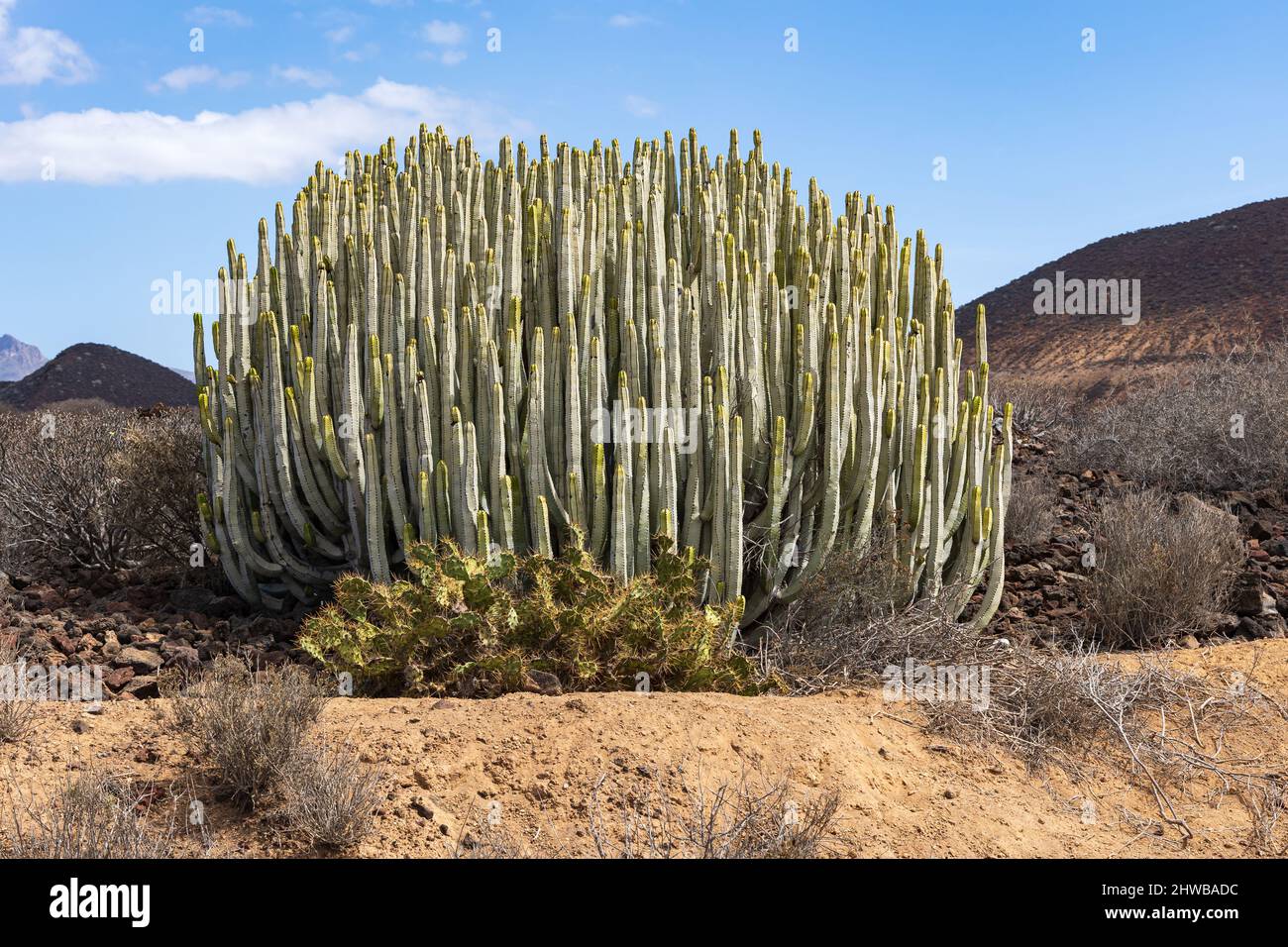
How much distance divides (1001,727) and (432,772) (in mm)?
2463

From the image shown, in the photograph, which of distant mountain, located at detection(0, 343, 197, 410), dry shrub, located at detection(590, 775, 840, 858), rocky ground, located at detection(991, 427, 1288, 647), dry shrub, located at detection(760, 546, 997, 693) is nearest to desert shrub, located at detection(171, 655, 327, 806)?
dry shrub, located at detection(590, 775, 840, 858)

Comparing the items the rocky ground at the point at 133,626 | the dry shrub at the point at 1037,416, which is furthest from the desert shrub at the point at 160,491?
the dry shrub at the point at 1037,416

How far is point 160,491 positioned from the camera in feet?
25.2

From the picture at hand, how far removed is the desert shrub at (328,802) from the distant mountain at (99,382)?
2790 centimetres

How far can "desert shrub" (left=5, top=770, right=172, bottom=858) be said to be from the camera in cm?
336

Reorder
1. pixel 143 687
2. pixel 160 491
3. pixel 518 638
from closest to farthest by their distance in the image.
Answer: pixel 518 638 → pixel 143 687 → pixel 160 491

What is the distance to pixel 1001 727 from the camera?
5062 millimetres

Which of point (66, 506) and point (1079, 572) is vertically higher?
point (66, 506)

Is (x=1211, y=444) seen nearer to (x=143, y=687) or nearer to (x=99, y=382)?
(x=143, y=687)

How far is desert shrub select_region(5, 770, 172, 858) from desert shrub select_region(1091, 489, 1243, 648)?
5.44 meters

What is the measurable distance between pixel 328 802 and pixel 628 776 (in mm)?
1059

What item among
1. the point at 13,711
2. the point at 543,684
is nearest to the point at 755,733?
the point at 543,684

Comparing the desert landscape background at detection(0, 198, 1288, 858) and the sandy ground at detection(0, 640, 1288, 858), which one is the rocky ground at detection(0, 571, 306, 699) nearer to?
the desert landscape background at detection(0, 198, 1288, 858)

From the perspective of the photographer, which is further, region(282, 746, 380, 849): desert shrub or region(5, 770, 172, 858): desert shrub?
region(282, 746, 380, 849): desert shrub
